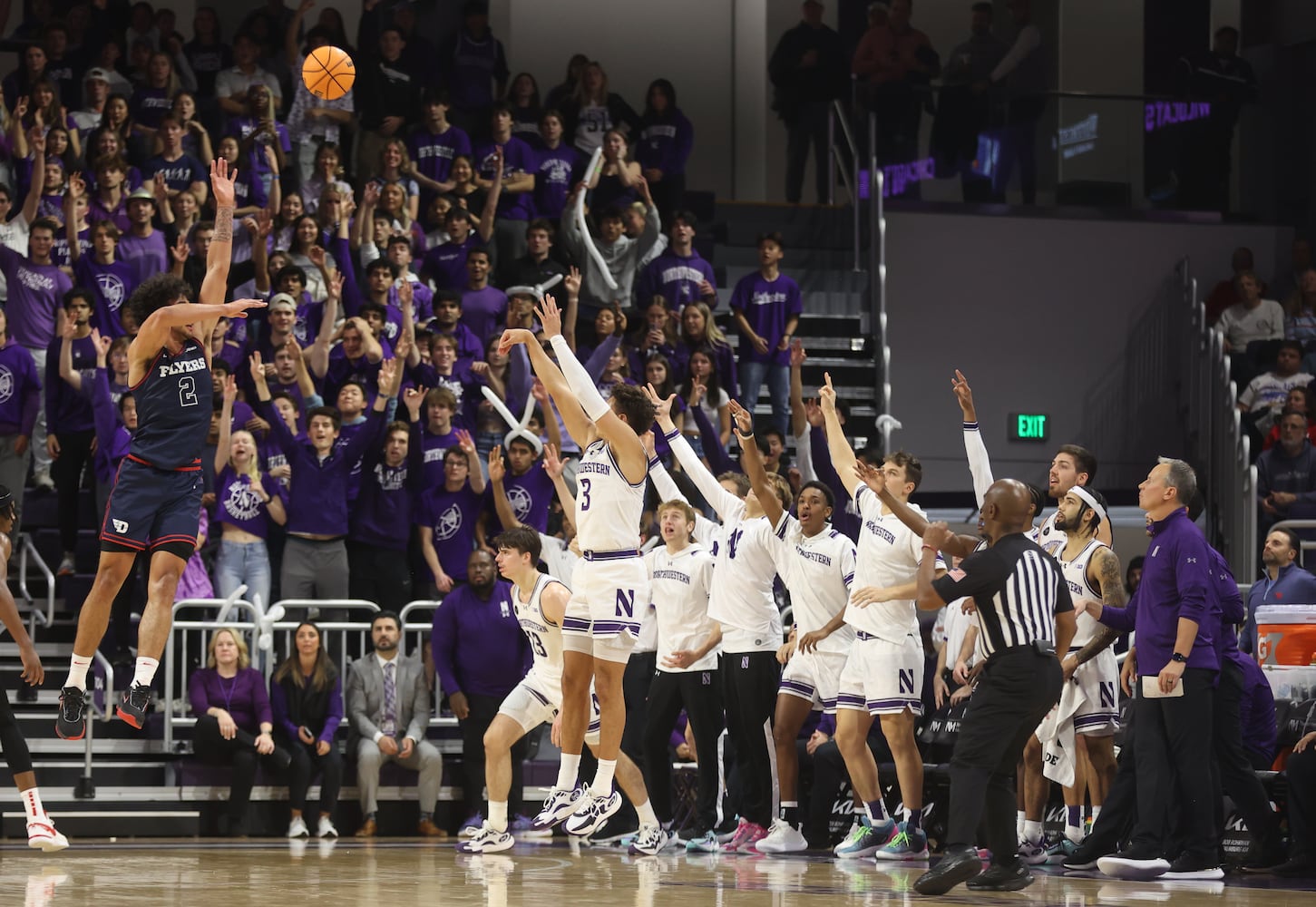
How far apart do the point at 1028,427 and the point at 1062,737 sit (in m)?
9.02

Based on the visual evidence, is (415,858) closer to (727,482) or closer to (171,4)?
(727,482)

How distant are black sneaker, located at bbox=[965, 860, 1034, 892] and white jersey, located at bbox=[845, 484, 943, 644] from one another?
2049mm

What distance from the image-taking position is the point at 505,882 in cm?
838

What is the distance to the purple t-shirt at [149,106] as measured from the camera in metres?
15.8

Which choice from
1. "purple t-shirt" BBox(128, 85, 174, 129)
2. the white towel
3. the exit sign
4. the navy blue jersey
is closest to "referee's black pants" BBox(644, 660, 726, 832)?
the white towel

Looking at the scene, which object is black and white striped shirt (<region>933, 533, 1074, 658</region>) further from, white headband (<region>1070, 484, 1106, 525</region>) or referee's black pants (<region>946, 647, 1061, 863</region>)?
white headband (<region>1070, 484, 1106, 525</region>)

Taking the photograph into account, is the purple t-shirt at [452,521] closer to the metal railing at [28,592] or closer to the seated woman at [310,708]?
the seated woman at [310,708]

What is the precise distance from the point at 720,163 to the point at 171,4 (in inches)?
260

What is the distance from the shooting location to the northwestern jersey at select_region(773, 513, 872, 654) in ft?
35.3

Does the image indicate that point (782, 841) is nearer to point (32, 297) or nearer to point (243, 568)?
point (243, 568)

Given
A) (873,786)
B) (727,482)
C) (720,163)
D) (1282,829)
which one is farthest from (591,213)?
(1282,829)

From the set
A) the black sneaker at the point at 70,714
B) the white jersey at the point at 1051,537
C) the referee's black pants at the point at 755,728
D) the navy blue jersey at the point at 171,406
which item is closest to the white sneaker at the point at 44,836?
the black sneaker at the point at 70,714

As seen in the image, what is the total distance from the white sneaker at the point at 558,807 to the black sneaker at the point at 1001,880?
7.40 ft

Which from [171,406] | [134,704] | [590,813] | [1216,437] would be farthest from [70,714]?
[1216,437]
